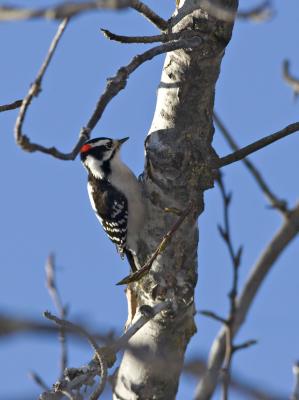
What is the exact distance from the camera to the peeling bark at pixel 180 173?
4242 millimetres

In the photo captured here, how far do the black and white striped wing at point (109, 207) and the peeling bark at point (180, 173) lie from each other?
154 centimetres

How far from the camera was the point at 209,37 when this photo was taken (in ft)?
13.8

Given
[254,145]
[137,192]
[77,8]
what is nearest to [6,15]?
[77,8]

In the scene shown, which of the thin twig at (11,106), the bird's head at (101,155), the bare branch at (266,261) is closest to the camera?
the thin twig at (11,106)

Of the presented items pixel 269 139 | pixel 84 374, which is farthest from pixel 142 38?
pixel 84 374

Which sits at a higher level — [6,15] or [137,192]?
[137,192]

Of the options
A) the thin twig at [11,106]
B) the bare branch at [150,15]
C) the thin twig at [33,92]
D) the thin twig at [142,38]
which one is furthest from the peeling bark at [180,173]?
the thin twig at [33,92]

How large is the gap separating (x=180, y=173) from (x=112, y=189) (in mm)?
2177

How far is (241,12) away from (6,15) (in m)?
0.96

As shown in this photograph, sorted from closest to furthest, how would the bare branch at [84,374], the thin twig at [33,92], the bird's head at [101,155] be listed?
the thin twig at [33,92] < the bare branch at [84,374] < the bird's head at [101,155]

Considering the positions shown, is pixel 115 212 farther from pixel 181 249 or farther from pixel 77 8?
pixel 77 8

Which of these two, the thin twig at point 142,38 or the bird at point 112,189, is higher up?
the bird at point 112,189

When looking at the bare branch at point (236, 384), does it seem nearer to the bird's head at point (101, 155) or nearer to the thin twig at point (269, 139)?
the thin twig at point (269, 139)

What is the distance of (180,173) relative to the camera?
4.46 m
